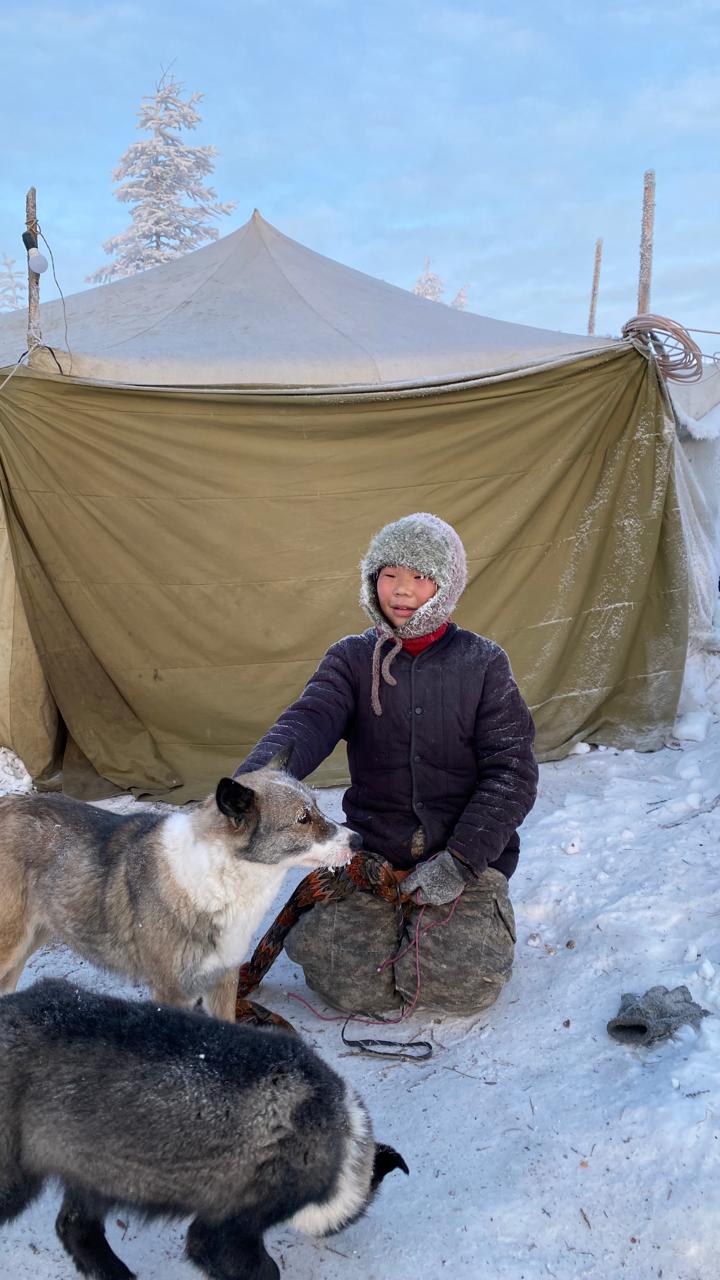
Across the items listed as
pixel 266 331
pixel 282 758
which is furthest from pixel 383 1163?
pixel 266 331

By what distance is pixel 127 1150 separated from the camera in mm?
2006

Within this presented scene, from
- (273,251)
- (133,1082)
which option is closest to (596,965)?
(133,1082)

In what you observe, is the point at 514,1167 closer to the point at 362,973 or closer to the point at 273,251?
the point at 362,973

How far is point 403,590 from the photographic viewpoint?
340cm

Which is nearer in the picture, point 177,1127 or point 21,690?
point 177,1127

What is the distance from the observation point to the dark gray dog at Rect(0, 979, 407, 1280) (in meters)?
2.00

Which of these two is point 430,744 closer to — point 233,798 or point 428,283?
point 233,798

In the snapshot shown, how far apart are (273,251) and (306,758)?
5.60m

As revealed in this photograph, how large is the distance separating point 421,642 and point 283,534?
2688mm

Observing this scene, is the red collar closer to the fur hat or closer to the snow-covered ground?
the fur hat

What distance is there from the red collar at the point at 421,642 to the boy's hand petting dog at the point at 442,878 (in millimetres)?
784

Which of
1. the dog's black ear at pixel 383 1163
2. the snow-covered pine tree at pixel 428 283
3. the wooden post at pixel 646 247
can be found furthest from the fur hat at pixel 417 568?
the snow-covered pine tree at pixel 428 283

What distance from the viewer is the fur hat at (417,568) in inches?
133

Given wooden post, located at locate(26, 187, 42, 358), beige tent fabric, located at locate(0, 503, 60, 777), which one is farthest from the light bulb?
beige tent fabric, located at locate(0, 503, 60, 777)
